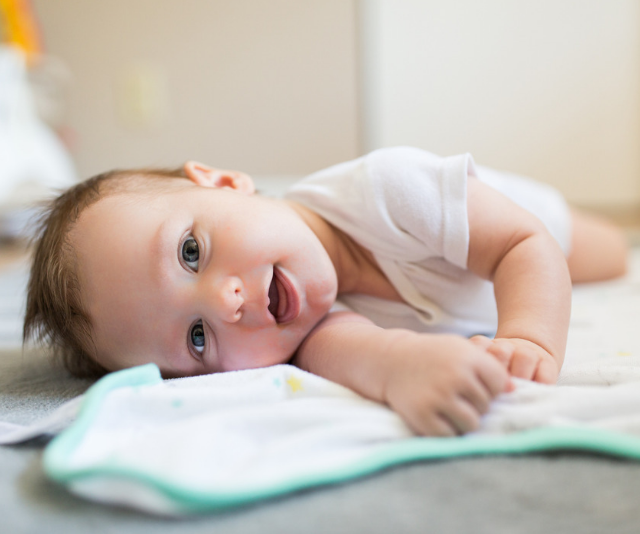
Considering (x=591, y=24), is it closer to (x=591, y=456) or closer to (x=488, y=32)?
(x=488, y=32)

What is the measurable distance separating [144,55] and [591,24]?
6.87 ft

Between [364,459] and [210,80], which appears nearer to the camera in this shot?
[364,459]

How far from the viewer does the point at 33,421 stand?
24.9 inches

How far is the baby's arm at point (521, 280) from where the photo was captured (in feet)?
1.99

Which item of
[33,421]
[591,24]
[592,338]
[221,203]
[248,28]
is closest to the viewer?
[33,421]

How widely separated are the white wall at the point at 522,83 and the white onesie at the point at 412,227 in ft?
6.58

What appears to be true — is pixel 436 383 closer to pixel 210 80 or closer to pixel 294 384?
pixel 294 384

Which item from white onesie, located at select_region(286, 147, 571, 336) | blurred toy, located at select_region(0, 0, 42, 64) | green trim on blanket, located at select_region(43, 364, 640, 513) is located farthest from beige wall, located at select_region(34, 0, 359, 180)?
green trim on blanket, located at select_region(43, 364, 640, 513)

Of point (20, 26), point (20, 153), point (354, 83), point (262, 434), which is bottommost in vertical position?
point (20, 153)

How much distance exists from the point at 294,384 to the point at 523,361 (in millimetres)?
224

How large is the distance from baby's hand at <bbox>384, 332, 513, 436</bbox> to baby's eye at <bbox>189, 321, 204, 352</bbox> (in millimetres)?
286

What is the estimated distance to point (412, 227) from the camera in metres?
0.85

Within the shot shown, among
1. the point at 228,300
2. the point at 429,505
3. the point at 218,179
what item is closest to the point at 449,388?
the point at 429,505

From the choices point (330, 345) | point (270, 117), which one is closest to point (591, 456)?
point (330, 345)
